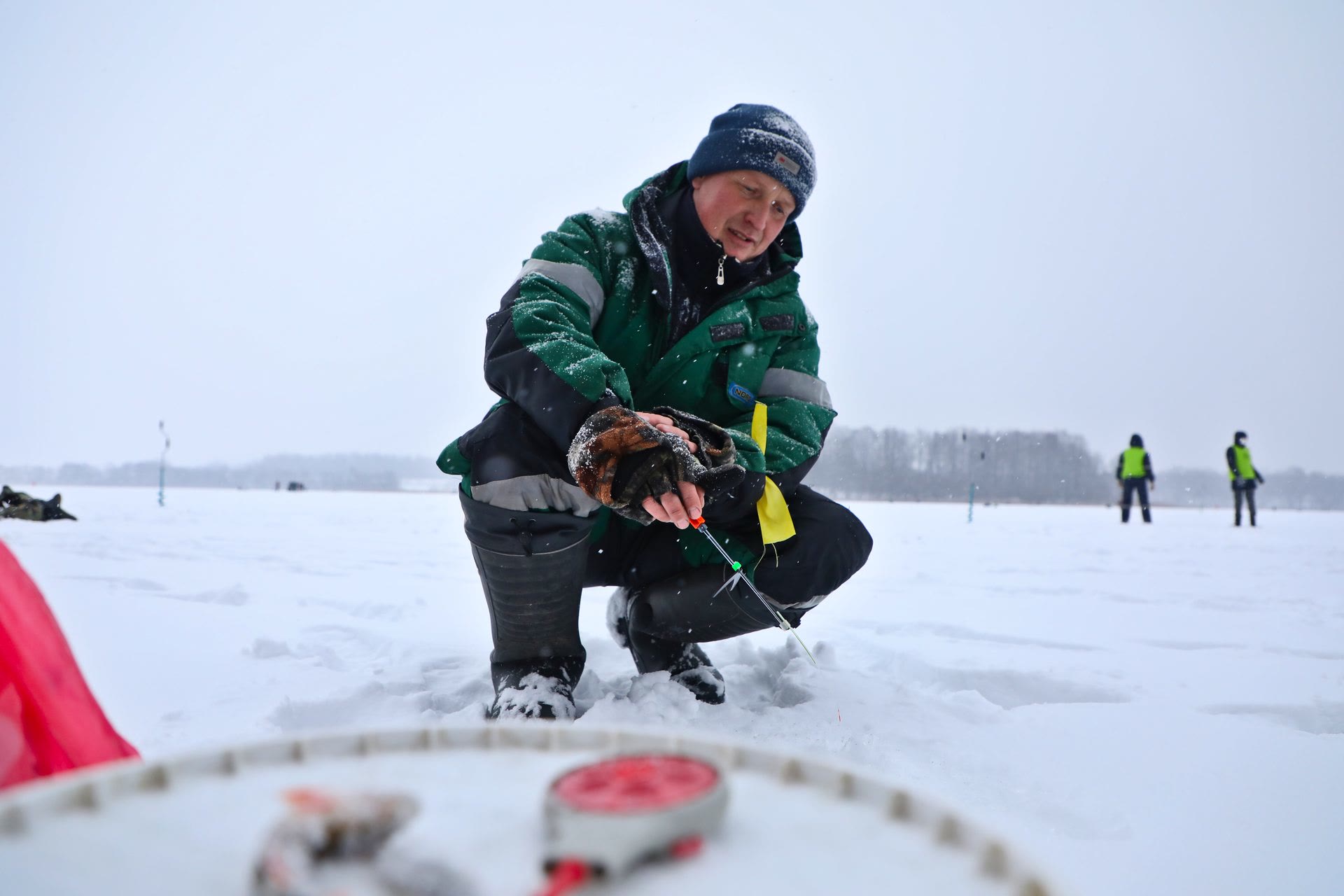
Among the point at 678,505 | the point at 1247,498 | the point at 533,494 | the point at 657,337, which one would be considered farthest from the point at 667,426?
the point at 1247,498

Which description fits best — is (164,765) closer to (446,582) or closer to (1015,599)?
(446,582)

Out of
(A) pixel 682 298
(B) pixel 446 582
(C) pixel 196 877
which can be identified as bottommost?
(B) pixel 446 582

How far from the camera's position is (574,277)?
1628mm

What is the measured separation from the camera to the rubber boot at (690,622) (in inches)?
66.7

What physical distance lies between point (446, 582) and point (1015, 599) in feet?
8.10

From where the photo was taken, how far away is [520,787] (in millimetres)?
581

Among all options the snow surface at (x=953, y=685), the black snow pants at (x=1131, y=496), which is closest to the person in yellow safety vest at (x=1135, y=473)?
the black snow pants at (x=1131, y=496)

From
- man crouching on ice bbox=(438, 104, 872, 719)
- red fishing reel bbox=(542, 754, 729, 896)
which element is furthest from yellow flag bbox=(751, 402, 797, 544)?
red fishing reel bbox=(542, 754, 729, 896)

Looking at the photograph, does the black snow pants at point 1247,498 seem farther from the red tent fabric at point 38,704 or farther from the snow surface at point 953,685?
the red tent fabric at point 38,704

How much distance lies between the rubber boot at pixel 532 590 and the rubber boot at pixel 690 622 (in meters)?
0.22

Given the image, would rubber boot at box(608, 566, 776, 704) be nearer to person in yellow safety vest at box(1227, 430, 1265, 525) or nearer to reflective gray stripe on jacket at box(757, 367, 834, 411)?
reflective gray stripe on jacket at box(757, 367, 834, 411)

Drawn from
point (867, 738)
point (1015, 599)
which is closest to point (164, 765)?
point (867, 738)

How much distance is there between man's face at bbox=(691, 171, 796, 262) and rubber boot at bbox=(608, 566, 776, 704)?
2.53 feet

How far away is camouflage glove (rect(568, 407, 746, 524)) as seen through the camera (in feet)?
4.30
